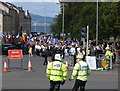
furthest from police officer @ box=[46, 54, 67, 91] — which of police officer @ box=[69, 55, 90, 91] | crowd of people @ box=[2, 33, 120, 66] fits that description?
crowd of people @ box=[2, 33, 120, 66]

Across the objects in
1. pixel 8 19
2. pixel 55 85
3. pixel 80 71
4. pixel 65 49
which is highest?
pixel 8 19

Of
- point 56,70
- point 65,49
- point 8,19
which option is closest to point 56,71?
point 56,70

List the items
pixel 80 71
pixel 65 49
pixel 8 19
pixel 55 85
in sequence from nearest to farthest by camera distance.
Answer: pixel 55 85 → pixel 80 71 → pixel 65 49 → pixel 8 19

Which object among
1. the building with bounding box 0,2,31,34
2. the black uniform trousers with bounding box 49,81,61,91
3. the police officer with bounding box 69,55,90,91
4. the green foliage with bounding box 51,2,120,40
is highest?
the building with bounding box 0,2,31,34

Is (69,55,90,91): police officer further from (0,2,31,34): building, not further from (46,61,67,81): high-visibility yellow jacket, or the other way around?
(0,2,31,34): building

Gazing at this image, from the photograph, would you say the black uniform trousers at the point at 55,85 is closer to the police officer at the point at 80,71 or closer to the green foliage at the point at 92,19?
the police officer at the point at 80,71

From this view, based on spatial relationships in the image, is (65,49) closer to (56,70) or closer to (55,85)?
(55,85)

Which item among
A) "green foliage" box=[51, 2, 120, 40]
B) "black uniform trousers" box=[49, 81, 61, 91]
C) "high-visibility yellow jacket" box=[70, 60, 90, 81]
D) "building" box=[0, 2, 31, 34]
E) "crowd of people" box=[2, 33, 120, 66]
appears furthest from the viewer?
"building" box=[0, 2, 31, 34]

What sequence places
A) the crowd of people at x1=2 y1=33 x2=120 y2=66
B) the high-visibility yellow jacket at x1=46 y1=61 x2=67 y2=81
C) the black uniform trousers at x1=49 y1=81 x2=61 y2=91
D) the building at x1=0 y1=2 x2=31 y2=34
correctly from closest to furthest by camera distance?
the high-visibility yellow jacket at x1=46 y1=61 x2=67 y2=81, the black uniform trousers at x1=49 y1=81 x2=61 y2=91, the crowd of people at x1=2 y1=33 x2=120 y2=66, the building at x1=0 y1=2 x2=31 y2=34

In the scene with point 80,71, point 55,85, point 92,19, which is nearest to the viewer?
point 55,85

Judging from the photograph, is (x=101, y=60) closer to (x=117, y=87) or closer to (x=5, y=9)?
(x=117, y=87)

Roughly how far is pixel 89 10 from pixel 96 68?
45.6 meters

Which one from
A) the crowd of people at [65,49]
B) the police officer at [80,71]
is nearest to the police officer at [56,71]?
the police officer at [80,71]

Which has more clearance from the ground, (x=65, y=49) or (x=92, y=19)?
(x=92, y=19)
